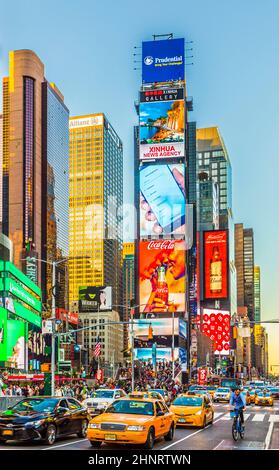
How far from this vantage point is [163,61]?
572ft

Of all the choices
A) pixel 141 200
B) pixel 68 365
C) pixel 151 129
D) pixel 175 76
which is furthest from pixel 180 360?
pixel 175 76

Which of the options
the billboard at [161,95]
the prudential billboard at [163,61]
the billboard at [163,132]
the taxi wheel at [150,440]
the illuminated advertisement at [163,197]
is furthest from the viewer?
the prudential billboard at [163,61]

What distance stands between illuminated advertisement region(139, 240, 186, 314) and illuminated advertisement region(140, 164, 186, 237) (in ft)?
12.8

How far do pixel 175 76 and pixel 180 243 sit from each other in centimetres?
4072

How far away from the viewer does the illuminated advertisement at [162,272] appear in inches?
6526

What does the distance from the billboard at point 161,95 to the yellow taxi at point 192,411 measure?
145234 mm

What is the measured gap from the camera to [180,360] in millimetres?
159875

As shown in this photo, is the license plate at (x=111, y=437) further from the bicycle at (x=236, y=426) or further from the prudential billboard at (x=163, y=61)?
the prudential billboard at (x=163, y=61)

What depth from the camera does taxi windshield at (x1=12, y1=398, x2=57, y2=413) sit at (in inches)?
874

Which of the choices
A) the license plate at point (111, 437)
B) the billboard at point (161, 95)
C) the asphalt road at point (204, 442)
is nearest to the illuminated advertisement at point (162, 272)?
the billboard at point (161, 95)

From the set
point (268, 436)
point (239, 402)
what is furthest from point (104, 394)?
point (239, 402)

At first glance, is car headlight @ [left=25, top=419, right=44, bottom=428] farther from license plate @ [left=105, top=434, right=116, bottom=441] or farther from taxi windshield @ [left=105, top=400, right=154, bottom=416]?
license plate @ [left=105, top=434, right=116, bottom=441]

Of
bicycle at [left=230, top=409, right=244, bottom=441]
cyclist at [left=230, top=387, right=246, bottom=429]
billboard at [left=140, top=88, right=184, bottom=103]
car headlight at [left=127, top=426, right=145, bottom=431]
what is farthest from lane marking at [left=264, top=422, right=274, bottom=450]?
billboard at [left=140, top=88, right=184, bottom=103]

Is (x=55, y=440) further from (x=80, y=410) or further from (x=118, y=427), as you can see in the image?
(x=118, y=427)
